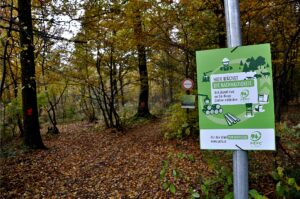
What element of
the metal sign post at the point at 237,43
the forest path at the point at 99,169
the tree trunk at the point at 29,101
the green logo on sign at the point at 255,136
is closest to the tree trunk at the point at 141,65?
the tree trunk at the point at 29,101

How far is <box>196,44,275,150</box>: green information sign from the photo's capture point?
6.94ft

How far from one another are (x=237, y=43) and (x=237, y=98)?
1.32 feet

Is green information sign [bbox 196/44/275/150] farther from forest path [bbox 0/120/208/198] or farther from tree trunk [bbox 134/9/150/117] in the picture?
tree trunk [bbox 134/9/150/117]

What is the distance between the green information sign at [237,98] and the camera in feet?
6.94

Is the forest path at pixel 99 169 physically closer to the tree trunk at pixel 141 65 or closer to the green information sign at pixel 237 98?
the green information sign at pixel 237 98

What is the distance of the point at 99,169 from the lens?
736 centimetres

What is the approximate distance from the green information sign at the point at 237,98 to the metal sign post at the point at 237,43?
67 mm

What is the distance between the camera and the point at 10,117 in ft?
41.4

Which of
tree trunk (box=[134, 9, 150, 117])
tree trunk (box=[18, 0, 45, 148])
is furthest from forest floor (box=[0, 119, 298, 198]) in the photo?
tree trunk (box=[134, 9, 150, 117])

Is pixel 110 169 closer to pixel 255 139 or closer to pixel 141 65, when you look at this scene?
pixel 255 139

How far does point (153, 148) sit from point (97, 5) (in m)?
4.91

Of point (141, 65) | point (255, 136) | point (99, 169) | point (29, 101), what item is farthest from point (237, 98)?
point (141, 65)

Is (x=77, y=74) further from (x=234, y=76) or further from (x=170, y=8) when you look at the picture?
(x=234, y=76)

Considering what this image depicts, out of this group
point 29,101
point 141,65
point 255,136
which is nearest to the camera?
point 255,136
